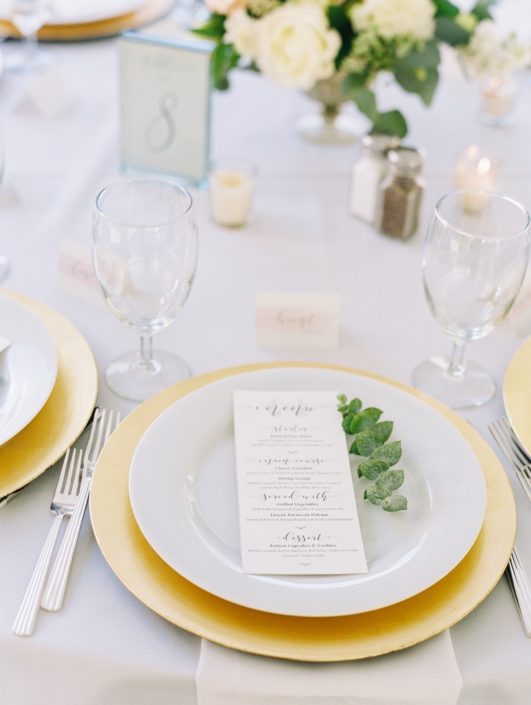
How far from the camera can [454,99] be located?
1720 millimetres

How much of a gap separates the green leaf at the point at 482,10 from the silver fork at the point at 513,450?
2.56ft

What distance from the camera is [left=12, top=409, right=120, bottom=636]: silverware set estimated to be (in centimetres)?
72

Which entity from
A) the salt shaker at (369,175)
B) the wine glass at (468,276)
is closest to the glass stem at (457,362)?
the wine glass at (468,276)

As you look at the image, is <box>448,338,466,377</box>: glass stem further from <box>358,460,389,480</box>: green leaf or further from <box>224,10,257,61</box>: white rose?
<box>224,10,257,61</box>: white rose

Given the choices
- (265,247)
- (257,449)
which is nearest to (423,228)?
(265,247)

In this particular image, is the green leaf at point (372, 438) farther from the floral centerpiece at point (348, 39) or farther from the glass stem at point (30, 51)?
the glass stem at point (30, 51)

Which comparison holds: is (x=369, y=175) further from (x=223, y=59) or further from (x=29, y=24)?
(x=29, y=24)

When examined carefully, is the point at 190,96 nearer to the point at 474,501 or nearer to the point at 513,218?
the point at 513,218

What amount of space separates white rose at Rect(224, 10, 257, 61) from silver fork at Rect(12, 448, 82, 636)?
742 mm

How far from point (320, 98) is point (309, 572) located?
102 cm

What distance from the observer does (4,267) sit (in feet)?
3.83

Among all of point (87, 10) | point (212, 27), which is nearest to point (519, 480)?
point (212, 27)

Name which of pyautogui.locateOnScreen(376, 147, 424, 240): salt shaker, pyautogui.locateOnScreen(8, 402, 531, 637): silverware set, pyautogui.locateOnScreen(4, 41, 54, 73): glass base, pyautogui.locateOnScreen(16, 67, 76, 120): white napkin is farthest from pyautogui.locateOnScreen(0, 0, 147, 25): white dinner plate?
pyautogui.locateOnScreen(8, 402, 531, 637): silverware set

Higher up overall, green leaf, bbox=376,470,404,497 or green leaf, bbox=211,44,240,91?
green leaf, bbox=211,44,240,91
